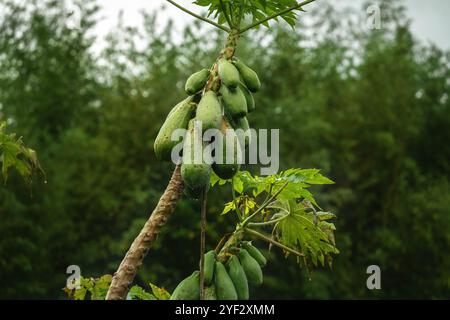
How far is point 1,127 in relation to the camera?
3.14 metres

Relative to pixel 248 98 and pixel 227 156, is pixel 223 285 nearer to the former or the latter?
pixel 227 156

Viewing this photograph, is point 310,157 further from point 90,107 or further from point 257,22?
point 257,22

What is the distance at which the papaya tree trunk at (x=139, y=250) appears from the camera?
77.5 inches

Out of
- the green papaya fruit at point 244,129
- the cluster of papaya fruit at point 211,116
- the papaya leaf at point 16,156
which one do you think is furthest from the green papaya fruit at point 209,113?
the papaya leaf at point 16,156

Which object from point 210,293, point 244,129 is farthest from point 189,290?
point 244,129

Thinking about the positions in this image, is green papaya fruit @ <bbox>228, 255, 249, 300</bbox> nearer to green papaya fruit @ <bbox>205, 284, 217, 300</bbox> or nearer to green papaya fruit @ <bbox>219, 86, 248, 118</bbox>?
green papaya fruit @ <bbox>205, 284, 217, 300</bbox>

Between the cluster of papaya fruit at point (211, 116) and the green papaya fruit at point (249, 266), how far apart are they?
0.35 metres

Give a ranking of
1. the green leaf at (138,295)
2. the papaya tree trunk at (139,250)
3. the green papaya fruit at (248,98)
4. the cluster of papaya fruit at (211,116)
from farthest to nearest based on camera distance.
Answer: the green leaf at (138,295) → the green papaya fruit at (248,98) → the cluster of papaya fruit at (211,116) → the papaya tree trunk at (139,250)

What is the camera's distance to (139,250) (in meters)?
2.00

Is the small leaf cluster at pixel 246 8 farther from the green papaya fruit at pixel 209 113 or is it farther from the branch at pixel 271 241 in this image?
the branch at pixel 271 241

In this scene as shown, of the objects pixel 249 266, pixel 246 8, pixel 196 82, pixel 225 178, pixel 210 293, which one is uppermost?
pixel 246 8

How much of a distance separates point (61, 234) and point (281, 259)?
573 centimetres

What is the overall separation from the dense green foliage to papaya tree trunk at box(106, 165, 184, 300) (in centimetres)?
1163

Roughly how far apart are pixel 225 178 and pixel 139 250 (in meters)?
0.41
